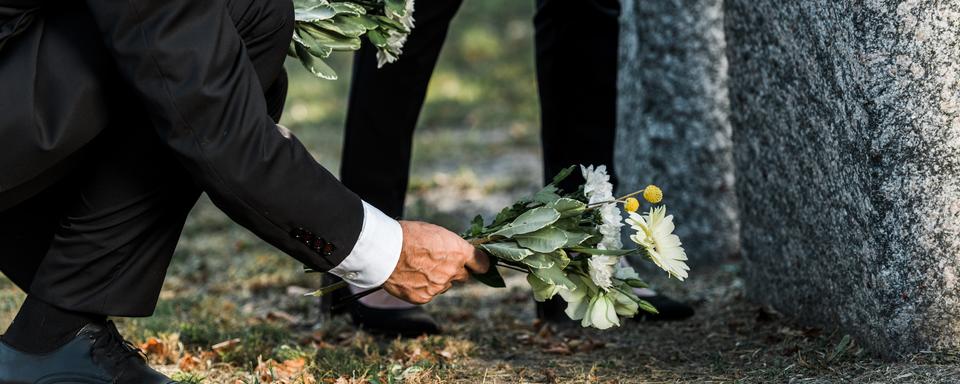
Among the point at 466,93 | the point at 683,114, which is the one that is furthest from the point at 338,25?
the point at 466,93

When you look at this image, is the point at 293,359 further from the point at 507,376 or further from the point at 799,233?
the point at 799,233

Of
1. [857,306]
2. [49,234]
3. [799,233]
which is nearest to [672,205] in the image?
[799,233]

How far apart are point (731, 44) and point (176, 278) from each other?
7.91ft

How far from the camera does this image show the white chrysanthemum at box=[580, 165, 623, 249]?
2.26 meters

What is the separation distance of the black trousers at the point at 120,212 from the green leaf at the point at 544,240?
686 mm

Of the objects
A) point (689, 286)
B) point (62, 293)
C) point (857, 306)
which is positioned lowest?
point (62, 293)

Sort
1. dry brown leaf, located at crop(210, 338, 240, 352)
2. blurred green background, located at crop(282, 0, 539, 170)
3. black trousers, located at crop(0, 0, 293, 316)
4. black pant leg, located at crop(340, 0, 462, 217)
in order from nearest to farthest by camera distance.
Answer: black trousers, located at crop(0, 0, 293, 316)
dry brown leaf, located at crop(210, 338, 240, 352)
black pant leg, located at crop(340, 0, 462, 217)
blurred green background, located at crop(282, 0, 539, 170)

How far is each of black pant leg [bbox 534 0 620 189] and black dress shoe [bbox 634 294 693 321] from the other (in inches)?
16.0

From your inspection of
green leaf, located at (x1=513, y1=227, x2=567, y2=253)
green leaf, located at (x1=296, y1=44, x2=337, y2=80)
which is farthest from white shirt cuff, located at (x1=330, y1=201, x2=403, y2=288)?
green leaf, located at (x1=296, y1=44, x2=337, y2=80)

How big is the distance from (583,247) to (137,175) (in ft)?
3.09

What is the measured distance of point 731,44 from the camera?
2.94m

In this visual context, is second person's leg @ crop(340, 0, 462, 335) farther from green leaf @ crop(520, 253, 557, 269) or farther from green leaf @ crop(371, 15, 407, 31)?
green leaf @ crop(520, 253, 557, 269)

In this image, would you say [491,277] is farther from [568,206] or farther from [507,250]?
[568,206]

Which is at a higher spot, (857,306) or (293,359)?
(857,306)
